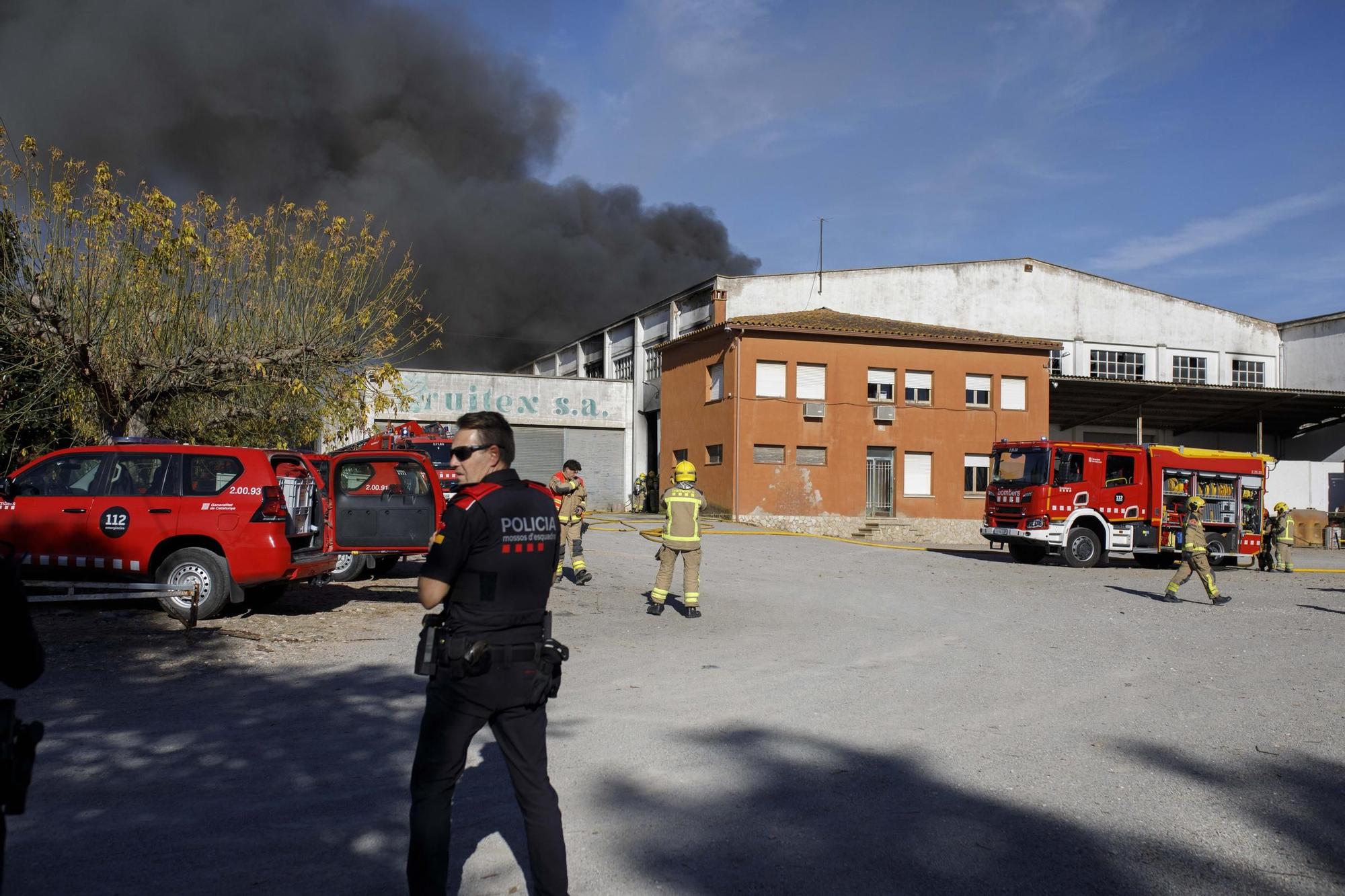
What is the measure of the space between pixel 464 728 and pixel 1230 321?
4562cm

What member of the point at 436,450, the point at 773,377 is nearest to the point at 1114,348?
the point at 773,377

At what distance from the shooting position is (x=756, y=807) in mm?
4805

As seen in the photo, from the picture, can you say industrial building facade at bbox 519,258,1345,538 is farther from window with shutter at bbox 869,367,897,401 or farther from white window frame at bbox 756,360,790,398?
window with shutter at bbox 869,367,897,401

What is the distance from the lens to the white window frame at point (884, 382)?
33344mm

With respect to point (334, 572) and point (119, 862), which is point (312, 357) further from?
point (119, 862)

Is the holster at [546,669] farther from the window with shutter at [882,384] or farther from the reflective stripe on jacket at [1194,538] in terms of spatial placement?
the window with shutter at [882,384]

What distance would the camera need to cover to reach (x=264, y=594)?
11.1 m

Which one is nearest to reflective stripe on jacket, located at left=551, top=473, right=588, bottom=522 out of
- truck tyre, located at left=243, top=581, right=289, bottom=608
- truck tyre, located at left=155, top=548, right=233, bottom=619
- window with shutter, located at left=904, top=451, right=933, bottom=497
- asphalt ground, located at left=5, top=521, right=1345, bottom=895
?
asphalt ground, located at left=5, top=521, right=1345, bottom=895

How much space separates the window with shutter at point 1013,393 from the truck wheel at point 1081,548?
49.4 feet

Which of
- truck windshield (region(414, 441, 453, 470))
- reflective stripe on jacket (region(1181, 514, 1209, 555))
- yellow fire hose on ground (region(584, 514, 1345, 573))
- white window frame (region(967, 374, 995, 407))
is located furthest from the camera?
white window frame (region(967, 374, 995, 407))

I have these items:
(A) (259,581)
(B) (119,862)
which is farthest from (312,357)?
(B) (119,862)

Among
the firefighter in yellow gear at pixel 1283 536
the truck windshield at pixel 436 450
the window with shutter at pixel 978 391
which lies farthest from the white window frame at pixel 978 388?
the truck windshield at pixel 436 450

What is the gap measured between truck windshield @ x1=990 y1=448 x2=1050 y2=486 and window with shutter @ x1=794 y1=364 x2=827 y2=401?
11361 mm

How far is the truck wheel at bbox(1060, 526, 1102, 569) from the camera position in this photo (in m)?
20.2
